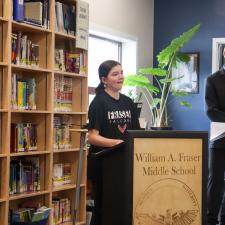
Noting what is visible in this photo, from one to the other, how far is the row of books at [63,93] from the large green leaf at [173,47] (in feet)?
5.10

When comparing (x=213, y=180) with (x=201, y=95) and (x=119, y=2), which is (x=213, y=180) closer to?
(x=201, y=95)

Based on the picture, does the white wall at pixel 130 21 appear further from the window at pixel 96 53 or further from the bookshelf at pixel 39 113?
the bookshelf at pixel 39 113


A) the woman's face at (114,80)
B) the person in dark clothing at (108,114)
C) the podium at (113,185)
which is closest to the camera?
the podium at (113,185)

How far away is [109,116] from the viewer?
125 inches

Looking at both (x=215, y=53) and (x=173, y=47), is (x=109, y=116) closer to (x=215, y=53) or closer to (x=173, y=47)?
(x=173, y=47)

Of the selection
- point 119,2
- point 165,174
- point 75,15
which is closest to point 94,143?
point 165,174

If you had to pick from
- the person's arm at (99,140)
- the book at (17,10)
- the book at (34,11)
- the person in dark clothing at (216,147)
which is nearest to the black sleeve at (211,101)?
the person in dark clothing at (216,147)

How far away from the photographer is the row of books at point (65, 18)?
4.03 meters

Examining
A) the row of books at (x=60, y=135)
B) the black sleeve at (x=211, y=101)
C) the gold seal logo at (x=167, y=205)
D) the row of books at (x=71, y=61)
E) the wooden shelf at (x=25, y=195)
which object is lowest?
the wooden shelf at (x=25, y=195)

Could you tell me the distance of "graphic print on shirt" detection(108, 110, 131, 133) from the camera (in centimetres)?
319

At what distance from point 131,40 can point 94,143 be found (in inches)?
125

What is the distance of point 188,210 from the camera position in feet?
6.48

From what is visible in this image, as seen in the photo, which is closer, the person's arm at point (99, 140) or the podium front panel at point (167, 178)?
the podium front panel at point (167, 178)

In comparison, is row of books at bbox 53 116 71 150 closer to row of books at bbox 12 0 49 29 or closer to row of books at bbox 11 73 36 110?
row of books at bbox 11 73 36 110
